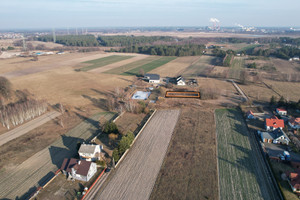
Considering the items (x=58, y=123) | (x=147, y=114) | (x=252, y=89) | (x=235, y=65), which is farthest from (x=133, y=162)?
(x=235, y=65)

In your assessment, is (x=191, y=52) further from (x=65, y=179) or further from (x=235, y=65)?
(x=65, y=179)

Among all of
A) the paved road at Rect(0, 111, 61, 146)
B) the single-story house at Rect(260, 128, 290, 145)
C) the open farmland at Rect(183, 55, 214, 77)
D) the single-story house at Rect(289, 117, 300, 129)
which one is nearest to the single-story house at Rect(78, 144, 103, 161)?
the paved road at Rect(0, 111, 61, 146)

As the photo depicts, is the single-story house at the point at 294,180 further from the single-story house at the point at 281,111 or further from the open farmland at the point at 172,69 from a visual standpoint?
the open farmland at the point at 172,69

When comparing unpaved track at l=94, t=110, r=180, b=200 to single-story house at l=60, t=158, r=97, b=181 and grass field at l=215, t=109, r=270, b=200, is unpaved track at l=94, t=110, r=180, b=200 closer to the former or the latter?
single-story house at l=60, t=158, r=97, b=181

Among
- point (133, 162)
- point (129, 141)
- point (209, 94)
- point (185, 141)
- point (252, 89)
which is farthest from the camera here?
point (252, 89)

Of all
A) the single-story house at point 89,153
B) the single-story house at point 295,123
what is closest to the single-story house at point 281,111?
the single-story house at point 295,123

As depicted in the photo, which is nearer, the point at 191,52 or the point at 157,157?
the point at 157,157
